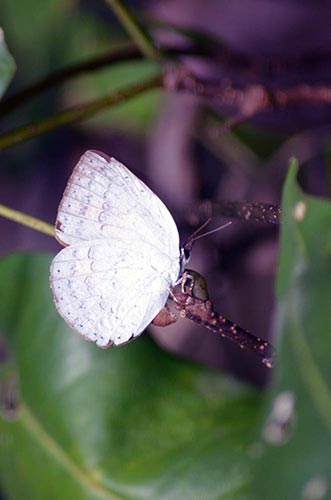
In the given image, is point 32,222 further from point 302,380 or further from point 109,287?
point 302,380

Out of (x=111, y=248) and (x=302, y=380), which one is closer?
(x=302, y=380)

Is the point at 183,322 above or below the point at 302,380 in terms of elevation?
below

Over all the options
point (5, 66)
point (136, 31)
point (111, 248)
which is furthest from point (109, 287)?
point (136, 31)

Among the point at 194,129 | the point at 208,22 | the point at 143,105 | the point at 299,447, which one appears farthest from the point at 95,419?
the point at 208,22

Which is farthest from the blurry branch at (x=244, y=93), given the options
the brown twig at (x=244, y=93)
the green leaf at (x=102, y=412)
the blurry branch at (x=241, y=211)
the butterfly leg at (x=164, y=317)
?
the butterfly leg at (x=164, y=317)

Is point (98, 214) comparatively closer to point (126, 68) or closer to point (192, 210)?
point (192, 210)

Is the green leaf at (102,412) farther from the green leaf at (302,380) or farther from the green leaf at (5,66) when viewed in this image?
the green leaf at (302,380)

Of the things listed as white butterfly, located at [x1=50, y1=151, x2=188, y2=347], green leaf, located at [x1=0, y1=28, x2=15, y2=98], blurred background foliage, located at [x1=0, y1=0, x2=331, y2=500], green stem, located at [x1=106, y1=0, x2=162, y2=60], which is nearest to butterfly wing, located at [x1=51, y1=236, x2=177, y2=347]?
white butterfly, located at [x1=50, y1=151, x2=188, y2=347]
